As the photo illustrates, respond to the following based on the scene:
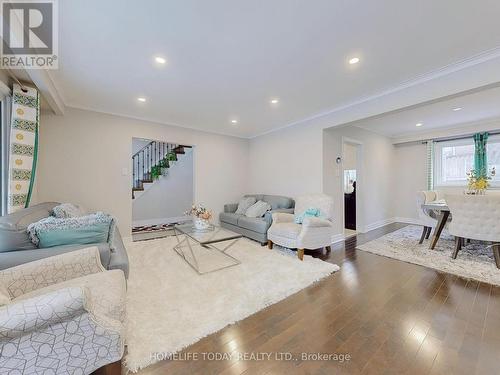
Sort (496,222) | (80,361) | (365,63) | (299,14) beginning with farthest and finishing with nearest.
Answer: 1. (496,222)
2. (365,63)
3. (299,14)
4. (80,361)

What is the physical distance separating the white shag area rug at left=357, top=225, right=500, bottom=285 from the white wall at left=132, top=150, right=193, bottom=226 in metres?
5.08

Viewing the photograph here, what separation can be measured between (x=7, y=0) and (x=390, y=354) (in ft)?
12.5

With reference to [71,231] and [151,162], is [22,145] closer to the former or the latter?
[71,231]

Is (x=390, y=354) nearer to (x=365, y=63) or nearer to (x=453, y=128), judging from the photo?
(x=365, y=63)

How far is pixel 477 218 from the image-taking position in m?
2.98

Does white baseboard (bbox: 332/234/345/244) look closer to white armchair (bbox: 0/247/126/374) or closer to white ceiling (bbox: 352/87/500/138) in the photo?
white ceiling (bbox: 352/87/500/138)

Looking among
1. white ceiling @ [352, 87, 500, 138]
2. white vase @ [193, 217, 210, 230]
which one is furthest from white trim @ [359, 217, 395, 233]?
white vase @ [193, 217, 210, 230]

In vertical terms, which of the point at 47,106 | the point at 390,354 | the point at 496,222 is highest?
the point at 47,106

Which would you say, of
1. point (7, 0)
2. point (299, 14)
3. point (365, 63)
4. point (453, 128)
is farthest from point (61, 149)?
point (453, 128)

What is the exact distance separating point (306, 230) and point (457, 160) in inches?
193

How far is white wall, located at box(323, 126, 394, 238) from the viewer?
4.29 meters

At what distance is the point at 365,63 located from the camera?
8.02 feet

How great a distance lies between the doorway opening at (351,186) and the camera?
5024 millimetres

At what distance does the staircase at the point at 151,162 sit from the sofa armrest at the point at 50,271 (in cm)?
478
